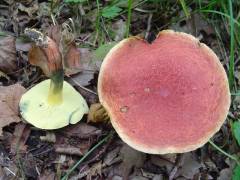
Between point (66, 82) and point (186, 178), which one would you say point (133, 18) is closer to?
point (66, 82)

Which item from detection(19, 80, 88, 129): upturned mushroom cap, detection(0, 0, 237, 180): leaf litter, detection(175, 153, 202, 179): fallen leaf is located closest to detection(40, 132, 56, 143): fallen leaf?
detection(0, 0, 237, 180): leaf litter

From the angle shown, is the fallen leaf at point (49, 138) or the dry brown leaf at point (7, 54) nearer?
the fallen leaf at point (49, 138)

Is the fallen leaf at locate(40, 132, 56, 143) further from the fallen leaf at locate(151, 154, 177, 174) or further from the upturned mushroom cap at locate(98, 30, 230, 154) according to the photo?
the fallen leaf at locate(151, 154, 177, 174)

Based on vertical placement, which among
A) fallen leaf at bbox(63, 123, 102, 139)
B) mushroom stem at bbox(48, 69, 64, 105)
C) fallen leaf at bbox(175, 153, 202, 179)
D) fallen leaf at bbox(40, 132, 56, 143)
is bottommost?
fallen leaf at bbox(175, 153, 202, 179)

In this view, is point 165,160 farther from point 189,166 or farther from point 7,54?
point 7,54

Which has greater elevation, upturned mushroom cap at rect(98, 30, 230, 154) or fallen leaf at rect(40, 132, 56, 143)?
upturned mushroom cap at rect(98, 30, 230, 154)

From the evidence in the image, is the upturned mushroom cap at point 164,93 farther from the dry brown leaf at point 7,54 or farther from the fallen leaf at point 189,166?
the dry brown leaf at point 7,54

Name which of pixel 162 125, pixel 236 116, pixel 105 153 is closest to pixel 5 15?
pixel 105 153

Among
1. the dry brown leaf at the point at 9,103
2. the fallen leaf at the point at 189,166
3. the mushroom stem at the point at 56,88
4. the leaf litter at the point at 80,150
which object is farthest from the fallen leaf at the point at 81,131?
the fallen leaf at the point at 189,166

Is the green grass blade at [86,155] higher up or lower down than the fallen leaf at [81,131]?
lower down
